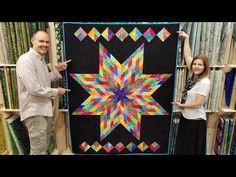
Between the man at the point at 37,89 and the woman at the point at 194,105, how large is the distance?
1.15 metres

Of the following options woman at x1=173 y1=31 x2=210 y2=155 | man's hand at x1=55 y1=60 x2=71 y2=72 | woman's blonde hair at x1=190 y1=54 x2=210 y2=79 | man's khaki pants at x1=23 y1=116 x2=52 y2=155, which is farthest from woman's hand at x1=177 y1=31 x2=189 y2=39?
man's khaki pants at x1=23 y1=116 x2=52 y2=155

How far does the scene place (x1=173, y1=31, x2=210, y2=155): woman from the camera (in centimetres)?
195

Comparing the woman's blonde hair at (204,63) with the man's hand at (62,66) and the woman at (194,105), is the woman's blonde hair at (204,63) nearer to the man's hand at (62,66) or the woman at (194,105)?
the woman at (194,105)

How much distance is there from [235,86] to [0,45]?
2322 mm

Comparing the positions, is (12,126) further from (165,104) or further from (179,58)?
(179,58)

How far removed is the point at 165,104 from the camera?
7.48ft

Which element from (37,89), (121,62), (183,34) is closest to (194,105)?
(183,34)

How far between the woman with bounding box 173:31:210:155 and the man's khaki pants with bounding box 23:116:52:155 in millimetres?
1269

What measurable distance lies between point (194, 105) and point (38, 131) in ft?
4.71

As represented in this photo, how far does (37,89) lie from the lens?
6.22 feet

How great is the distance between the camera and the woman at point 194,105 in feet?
6.40

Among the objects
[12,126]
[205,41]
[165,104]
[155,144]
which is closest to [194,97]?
[165,104]

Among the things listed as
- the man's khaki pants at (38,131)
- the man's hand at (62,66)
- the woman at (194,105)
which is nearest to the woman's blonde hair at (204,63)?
the woman at (194,105)

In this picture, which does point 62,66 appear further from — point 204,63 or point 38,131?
point 204,63
